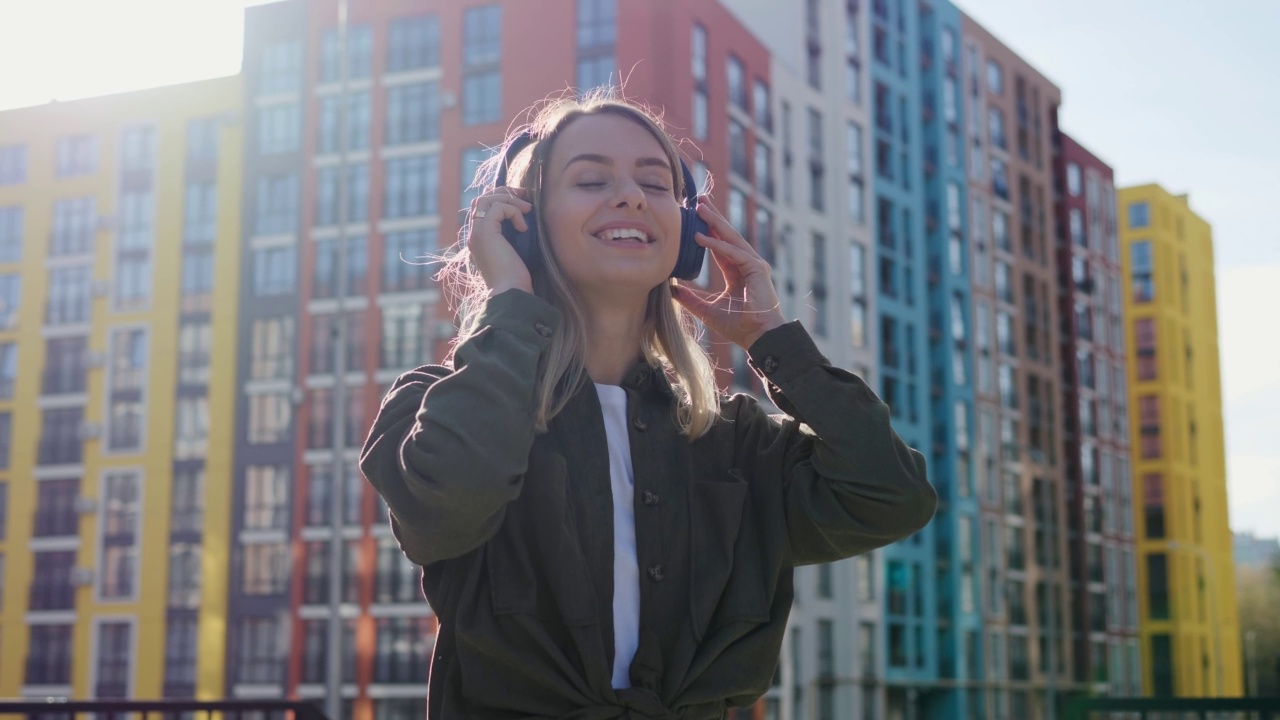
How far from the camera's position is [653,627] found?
85.8 inches

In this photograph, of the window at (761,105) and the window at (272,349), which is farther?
the window at (761,105)

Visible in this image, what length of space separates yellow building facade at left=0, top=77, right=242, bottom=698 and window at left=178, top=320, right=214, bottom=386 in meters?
0.06

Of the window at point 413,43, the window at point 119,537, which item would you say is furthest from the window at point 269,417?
the window at point 413,43

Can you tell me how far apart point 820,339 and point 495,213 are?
4643 cm

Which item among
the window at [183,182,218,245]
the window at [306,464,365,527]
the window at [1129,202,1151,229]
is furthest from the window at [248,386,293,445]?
the window at [1129,202,1151,229]

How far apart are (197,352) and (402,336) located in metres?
8.00

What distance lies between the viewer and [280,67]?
151ft

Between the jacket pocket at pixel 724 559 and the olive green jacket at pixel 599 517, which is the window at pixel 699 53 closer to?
the olive green jacket at pixel 599 517

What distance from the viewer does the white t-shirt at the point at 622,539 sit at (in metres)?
2.18

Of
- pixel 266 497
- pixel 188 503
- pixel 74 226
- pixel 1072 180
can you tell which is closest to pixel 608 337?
pixel 266 497

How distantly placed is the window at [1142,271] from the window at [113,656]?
48.1m

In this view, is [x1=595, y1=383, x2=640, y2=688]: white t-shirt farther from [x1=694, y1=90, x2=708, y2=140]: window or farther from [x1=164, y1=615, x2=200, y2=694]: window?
[x1=164, y1=615, x2=200, y2=694]: window

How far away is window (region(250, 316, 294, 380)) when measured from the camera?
45356mm

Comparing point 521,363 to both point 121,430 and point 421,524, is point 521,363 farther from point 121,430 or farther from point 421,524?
point 121,430
